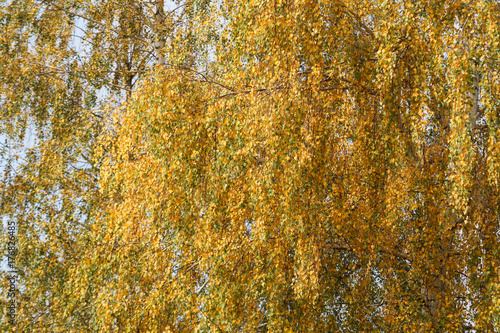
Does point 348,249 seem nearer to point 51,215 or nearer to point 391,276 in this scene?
point 391,276

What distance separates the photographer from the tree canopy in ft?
17.9

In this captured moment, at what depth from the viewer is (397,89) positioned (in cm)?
578

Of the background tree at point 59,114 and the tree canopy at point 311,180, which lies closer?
the tree canopy at point 311,180

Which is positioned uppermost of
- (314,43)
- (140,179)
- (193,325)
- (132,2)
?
(132,2)

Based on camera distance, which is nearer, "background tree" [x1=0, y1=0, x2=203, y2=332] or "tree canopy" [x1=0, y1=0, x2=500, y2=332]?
"tree canopy" [x1=0, y1=0, x2=500, y2=332]

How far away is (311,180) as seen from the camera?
564 centimetres

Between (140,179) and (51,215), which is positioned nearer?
(140,179)

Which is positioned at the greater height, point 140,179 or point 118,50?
point 118,50

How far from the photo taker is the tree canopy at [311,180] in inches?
214

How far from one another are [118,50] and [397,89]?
242 inches

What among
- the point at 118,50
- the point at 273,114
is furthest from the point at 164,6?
the point at 273,114

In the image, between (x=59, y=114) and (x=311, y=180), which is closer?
(x=311, y=180)

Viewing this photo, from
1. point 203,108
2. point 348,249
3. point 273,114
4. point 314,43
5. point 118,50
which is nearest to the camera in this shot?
point 273,114

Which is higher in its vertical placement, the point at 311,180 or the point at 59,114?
the point at 59,114
